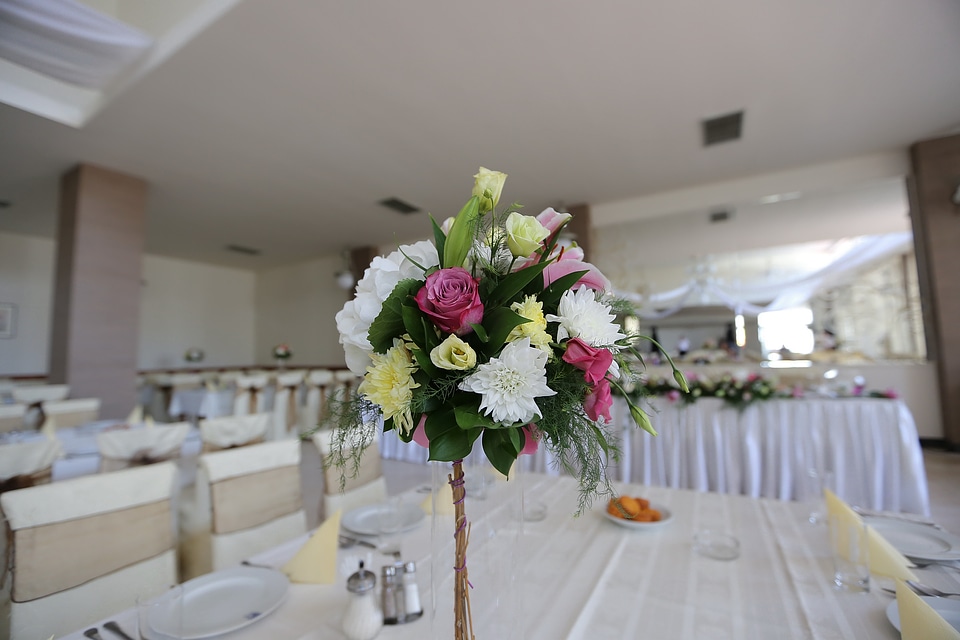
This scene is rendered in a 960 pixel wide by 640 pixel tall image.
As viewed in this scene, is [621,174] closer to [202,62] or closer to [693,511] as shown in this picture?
[202,62]

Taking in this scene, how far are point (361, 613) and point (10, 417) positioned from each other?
3.52m

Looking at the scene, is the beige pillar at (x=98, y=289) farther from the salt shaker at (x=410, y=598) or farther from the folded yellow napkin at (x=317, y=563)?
the salt shaker at (x=410, y=598)

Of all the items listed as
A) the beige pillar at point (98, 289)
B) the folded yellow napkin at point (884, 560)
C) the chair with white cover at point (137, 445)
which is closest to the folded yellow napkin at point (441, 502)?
the folded yellow napkin at point (884, 560)

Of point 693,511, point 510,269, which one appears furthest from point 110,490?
point 693,511

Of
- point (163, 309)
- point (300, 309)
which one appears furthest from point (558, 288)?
point (163, 309)

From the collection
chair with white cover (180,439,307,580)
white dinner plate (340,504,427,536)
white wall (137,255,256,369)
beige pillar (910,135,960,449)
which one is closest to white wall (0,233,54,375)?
white wall (137,255,256,369)

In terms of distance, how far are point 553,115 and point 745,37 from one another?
147cm

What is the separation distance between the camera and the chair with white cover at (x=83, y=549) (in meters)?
0.96

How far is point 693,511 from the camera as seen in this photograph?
4.32ft

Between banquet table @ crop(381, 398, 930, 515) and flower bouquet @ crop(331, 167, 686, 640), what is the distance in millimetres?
2138

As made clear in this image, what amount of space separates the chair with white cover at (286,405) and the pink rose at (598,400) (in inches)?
232

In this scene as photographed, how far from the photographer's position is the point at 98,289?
175 inches

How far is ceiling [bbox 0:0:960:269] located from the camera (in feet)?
8.81

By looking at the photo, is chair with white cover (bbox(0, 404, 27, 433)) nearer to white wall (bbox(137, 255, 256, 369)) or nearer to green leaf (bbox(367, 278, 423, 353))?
green leaf (bbox(367, 278, 423, 353))
